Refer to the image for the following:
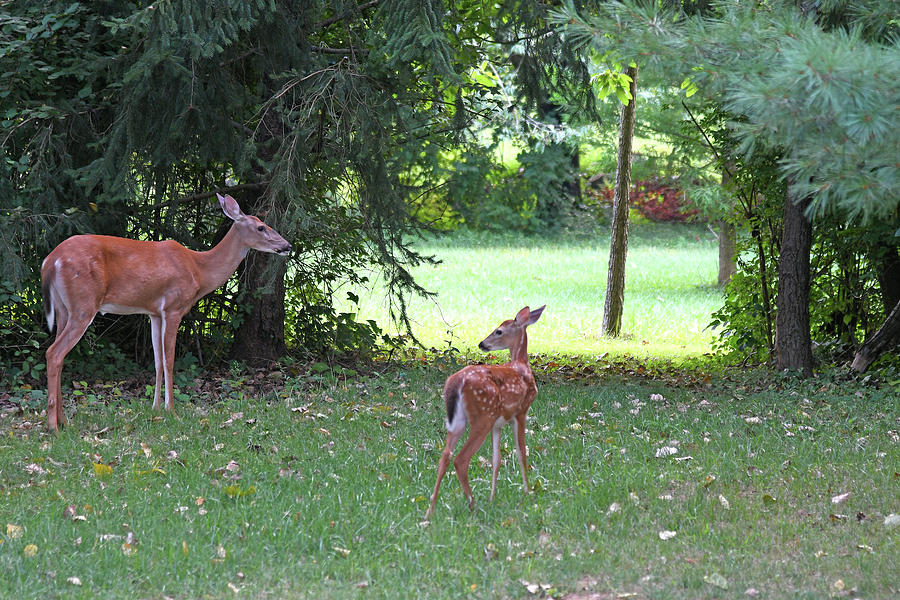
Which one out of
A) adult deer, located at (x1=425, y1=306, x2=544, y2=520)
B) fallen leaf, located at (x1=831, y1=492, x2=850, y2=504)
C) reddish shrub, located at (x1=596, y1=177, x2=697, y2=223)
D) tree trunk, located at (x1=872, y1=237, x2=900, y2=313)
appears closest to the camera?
adult deer, located at (x1=425, y1=306, x2=544, y2=520)

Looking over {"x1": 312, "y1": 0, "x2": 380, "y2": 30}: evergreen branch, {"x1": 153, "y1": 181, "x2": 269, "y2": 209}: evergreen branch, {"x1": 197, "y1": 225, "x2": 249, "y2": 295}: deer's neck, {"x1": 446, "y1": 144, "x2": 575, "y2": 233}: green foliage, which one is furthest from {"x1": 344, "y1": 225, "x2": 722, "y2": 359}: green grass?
{"x1": 312, "y1": 0, "x2": 380, "y2": 30}: evergreen branch

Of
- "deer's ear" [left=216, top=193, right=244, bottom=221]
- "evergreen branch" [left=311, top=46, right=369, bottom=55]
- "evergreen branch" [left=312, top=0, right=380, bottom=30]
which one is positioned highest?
"evergreen branch" [left=312, top=0, right=380, bottom=30]

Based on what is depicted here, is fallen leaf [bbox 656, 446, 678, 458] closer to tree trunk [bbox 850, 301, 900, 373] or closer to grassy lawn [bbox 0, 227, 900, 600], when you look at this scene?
grassy lawn [bbox 0, 227, 900, 600]

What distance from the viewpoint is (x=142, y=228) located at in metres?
9.39

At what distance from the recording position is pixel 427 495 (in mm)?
5492

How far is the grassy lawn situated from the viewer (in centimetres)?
439

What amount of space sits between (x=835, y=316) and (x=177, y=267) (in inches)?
275

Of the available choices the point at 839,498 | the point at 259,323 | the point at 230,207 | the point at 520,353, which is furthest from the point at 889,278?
the point at 230,207

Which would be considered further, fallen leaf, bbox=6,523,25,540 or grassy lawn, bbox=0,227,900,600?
fallen leaf, bbox=6,523,25,540

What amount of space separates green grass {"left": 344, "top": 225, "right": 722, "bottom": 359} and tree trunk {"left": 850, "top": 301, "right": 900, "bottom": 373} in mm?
3482

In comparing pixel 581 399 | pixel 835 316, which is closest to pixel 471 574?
pixel 581 399

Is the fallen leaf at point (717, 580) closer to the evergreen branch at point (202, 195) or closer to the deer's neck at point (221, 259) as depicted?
the deer's neck at point (221, 259)

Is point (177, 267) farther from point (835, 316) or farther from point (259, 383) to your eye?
point (835, 316)

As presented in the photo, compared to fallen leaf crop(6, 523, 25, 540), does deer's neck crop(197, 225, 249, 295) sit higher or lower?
higher
